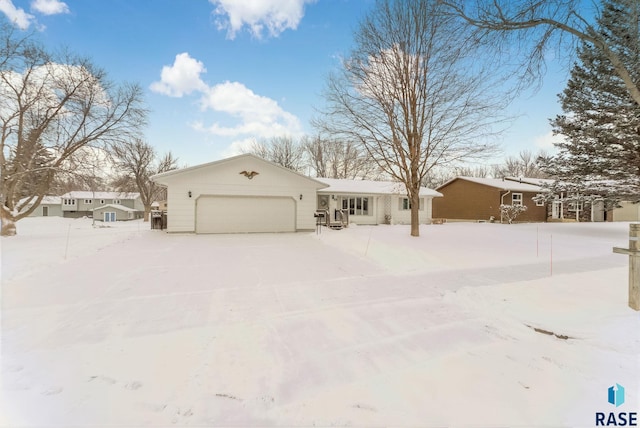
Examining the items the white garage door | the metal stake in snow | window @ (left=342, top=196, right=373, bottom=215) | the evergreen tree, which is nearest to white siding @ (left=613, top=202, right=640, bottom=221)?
the evergreen tree

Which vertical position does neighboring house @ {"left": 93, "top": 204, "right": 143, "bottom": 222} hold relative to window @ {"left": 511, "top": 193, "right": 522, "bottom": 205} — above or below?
below

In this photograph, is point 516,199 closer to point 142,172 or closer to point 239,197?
point 239,197

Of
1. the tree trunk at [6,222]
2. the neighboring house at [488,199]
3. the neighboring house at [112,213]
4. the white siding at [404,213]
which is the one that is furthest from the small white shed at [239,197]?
the neighboring house at [112,213]

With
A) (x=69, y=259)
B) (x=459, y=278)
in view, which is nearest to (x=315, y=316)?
(x=459, y=278)

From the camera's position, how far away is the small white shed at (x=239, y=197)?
1338 centimetres

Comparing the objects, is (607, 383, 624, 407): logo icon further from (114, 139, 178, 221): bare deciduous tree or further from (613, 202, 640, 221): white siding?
(114, 139, 178, 221): bare deciduous tree

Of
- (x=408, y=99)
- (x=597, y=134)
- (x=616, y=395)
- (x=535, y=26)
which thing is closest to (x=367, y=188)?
(x=408, y=99)

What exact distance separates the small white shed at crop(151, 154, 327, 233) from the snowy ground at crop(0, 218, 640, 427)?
7.17 m

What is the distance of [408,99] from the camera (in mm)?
11516

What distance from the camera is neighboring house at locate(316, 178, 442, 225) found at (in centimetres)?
1938

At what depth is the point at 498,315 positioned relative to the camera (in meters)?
4.03

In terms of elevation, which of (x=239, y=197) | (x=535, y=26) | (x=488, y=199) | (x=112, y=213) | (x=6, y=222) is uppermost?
(x=535, y=26)

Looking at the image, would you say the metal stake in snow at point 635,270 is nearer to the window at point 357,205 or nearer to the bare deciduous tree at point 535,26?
the bare deciduous tree at point 535,26

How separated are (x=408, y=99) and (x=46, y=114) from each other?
15469mm
